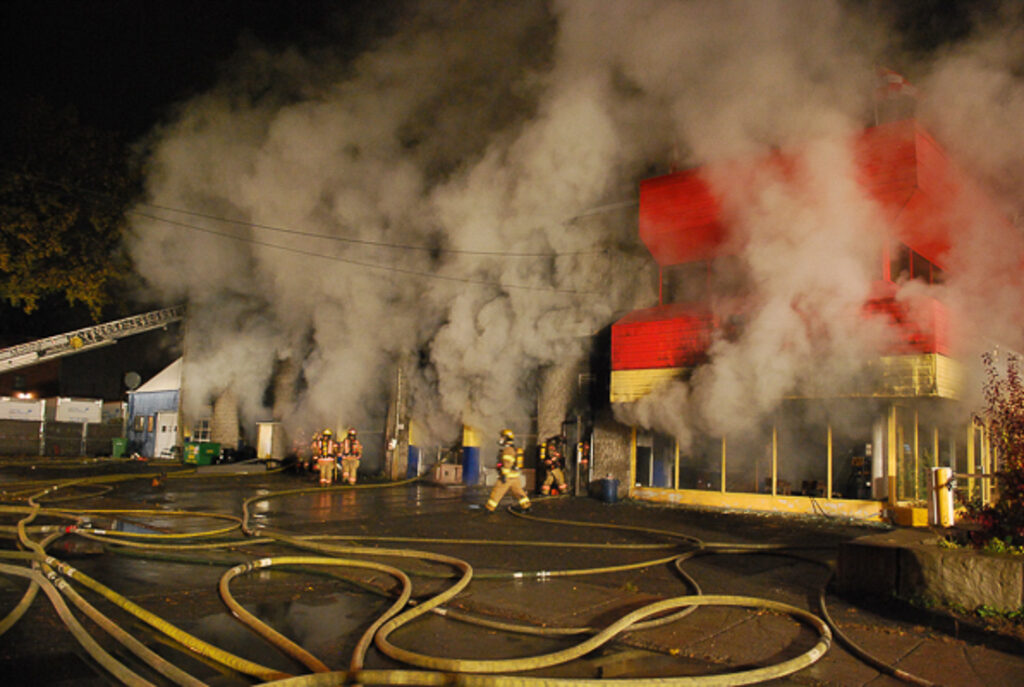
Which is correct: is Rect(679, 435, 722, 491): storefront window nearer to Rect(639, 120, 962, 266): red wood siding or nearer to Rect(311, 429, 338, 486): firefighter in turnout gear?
Rect(639, 120, 962, 266): red wood siding

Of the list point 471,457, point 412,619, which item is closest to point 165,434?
point 471,457

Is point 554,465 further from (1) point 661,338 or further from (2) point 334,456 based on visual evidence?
(2) point 334,456

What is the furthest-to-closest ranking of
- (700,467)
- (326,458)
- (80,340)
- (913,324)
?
(80,340) → (326,458) → (700,467) → (913,324)

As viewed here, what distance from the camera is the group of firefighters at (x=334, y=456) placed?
52.5 feet

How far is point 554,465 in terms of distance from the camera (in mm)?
13516

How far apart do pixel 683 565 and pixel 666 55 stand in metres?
6.54

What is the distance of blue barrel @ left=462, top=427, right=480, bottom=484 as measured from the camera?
1678cm

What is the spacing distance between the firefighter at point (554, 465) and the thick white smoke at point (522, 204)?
5.48 feet

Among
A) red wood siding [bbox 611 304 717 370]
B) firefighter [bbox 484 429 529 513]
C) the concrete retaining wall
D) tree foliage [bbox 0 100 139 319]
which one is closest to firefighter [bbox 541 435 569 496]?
Answer: red wood siding [bbox 611 304 717 370]

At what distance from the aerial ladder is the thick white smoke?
27.2 feet

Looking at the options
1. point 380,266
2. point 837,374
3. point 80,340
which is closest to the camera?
point 837,374

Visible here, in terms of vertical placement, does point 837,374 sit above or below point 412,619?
above

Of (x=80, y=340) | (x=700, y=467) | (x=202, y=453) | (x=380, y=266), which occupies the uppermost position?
(x=380, y=266)

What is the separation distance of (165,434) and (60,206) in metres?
10.9
